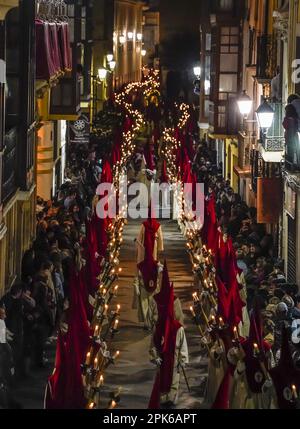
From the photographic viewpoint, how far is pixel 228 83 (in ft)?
163

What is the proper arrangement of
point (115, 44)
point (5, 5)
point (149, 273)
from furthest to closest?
point (115, 44) → point (149, 273) → point (5, 5)

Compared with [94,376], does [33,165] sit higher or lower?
higher

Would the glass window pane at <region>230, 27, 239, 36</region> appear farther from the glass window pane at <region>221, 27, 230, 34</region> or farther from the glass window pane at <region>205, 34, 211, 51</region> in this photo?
the glass window pane at <region>205, 34, 211, 51</region>

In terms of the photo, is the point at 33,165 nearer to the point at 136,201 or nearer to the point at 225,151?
the point at 136,201

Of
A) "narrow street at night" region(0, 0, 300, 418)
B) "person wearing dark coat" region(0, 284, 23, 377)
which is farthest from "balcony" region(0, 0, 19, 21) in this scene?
"person wearing dark coat" region(0, 284, 23, 377)

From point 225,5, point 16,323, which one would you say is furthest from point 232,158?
point 16,323

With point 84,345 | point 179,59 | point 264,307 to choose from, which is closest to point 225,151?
point 264,307

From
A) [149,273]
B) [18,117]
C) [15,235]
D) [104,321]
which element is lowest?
[104,321]

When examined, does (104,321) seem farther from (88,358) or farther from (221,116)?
(221,116)

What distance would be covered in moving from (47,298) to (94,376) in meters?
5.76

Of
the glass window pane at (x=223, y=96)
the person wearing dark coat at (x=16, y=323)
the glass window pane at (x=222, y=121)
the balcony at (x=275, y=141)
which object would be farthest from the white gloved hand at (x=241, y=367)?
the glass window pane at (x=223, y=96)

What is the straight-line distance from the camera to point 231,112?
48.5 meters

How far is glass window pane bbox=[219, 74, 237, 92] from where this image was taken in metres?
49.6

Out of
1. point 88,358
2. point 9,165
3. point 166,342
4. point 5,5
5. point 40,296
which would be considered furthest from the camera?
point 9,165
